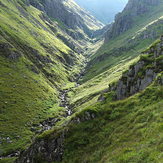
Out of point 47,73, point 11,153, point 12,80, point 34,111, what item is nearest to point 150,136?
point 11,153

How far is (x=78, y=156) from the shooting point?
29234 mm

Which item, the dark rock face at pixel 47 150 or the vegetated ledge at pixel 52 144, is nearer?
the dark rock face at pixel 47 150

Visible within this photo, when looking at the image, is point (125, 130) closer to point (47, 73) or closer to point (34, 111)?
point (34, 111)

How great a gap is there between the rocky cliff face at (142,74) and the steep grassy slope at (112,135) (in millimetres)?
686

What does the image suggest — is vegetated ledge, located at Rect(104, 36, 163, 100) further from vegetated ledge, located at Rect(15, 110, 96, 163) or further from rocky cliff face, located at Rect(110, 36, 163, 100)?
vegetated ledge, located at Rect(15, 110, 96, 163)

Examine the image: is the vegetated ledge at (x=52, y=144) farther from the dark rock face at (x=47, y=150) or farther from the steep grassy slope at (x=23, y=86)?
the steep grassy slope at (x=23, y=86)

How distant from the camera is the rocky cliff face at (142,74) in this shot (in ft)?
135

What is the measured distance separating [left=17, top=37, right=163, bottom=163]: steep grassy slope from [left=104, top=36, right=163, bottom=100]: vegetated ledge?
27.1 inches

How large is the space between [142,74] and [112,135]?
1965 cm

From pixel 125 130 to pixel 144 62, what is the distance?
73.7 feet

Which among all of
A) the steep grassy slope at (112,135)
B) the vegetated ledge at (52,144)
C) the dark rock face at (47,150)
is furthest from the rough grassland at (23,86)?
the steep grassy slope at (112,135)

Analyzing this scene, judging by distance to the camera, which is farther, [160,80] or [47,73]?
[47,73]

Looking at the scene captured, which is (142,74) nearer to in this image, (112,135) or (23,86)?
(112,135)

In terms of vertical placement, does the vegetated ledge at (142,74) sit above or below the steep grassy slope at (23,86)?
below
